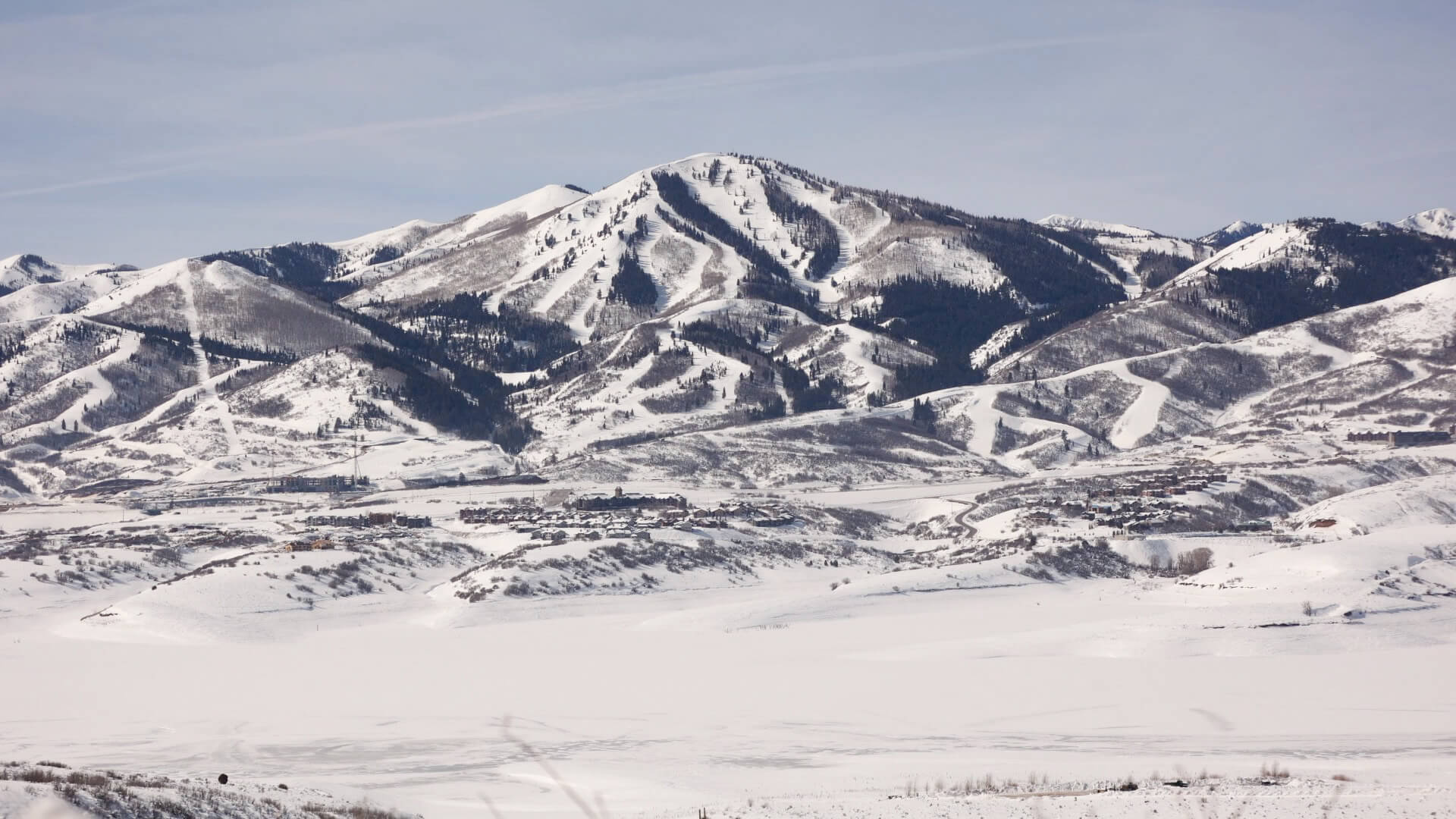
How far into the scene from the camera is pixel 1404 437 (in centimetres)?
16650

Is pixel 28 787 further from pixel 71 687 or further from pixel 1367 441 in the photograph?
pixel 1367 441

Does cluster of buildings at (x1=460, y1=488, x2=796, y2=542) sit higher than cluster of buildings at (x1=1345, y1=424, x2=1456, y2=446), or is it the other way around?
cluster of buildings at (x1=1345, y1=424, x2=1456, y2=446)

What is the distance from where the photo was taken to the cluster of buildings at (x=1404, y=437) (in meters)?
165

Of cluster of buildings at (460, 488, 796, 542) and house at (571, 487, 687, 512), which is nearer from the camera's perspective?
cluster of buildings at (460, 488, 796, 542)

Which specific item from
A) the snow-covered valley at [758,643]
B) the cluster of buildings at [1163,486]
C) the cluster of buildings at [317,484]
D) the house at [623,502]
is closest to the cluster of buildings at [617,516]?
the house at [623,502]

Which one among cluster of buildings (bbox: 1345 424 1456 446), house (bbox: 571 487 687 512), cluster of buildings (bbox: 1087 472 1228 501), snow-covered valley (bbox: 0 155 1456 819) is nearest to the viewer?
snow-covered valley (bbox: 0 155 1456 819)

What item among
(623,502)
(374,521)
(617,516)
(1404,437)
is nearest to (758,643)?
(617,516)

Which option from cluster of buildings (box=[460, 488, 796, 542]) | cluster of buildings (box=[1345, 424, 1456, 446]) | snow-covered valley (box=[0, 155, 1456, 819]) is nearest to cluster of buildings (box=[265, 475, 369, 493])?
snow-covered valley (box=[0, 155, 1456, 819])

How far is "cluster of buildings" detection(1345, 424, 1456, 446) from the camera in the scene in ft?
543

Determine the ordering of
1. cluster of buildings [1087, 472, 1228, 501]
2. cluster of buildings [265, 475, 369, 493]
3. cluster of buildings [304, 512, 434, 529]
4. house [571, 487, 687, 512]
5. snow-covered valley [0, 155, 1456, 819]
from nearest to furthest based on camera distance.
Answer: snow-covered valley [0, 155, 1456, 819]
cluster of buildings [304, 512, 434, 529]
cluster of buildings [1087, 472, 1228, 501]
house [571, 487, 687, 512]
cluster of buildings [265, 475, 369, 493]

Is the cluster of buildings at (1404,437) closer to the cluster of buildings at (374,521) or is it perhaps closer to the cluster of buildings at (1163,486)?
the cluster of buildings at (1163,486)

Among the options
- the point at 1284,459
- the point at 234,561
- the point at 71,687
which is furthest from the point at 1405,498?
the point at 71,687

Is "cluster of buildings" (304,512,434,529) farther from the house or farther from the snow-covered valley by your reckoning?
the house

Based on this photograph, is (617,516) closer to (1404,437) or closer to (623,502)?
(623,502)
